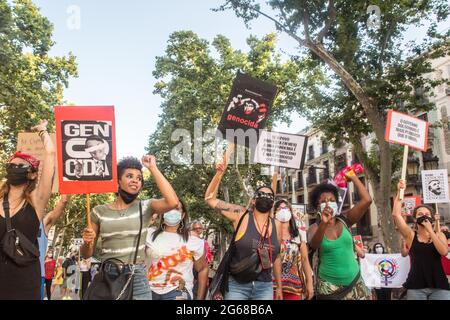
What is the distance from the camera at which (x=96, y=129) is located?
4.81m

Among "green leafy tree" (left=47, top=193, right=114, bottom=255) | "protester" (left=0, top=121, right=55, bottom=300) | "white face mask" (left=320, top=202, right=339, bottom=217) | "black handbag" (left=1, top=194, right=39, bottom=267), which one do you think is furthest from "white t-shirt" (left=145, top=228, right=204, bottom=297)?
"green leafy tree" (left=47, top=193, right=114, bottom=255)

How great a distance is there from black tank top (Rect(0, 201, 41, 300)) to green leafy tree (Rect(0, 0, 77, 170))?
594 inches

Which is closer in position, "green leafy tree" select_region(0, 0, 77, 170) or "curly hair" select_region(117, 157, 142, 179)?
"curly hair" select_region(117, 157, 142, 179)

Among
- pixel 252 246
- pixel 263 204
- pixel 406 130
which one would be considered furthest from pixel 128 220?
pixel 406 130

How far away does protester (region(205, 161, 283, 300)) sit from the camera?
15.2 ft

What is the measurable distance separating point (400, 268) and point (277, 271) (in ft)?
21.3

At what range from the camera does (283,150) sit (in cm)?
712

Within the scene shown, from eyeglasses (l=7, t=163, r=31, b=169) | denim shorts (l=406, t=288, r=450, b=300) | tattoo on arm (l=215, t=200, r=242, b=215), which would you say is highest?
eyeglasses (l=7, t=163, r=31, b=169)

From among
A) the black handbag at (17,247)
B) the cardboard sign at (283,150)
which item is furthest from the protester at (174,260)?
the cardboard sign at (283,150)

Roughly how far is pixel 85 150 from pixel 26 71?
16598 millimetres

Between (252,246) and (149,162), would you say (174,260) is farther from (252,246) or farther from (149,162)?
(149,162)

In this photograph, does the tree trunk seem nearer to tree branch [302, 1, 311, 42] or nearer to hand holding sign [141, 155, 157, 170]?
tree branch [302, 1, 311, 42]

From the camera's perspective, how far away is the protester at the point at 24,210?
10.9ft
